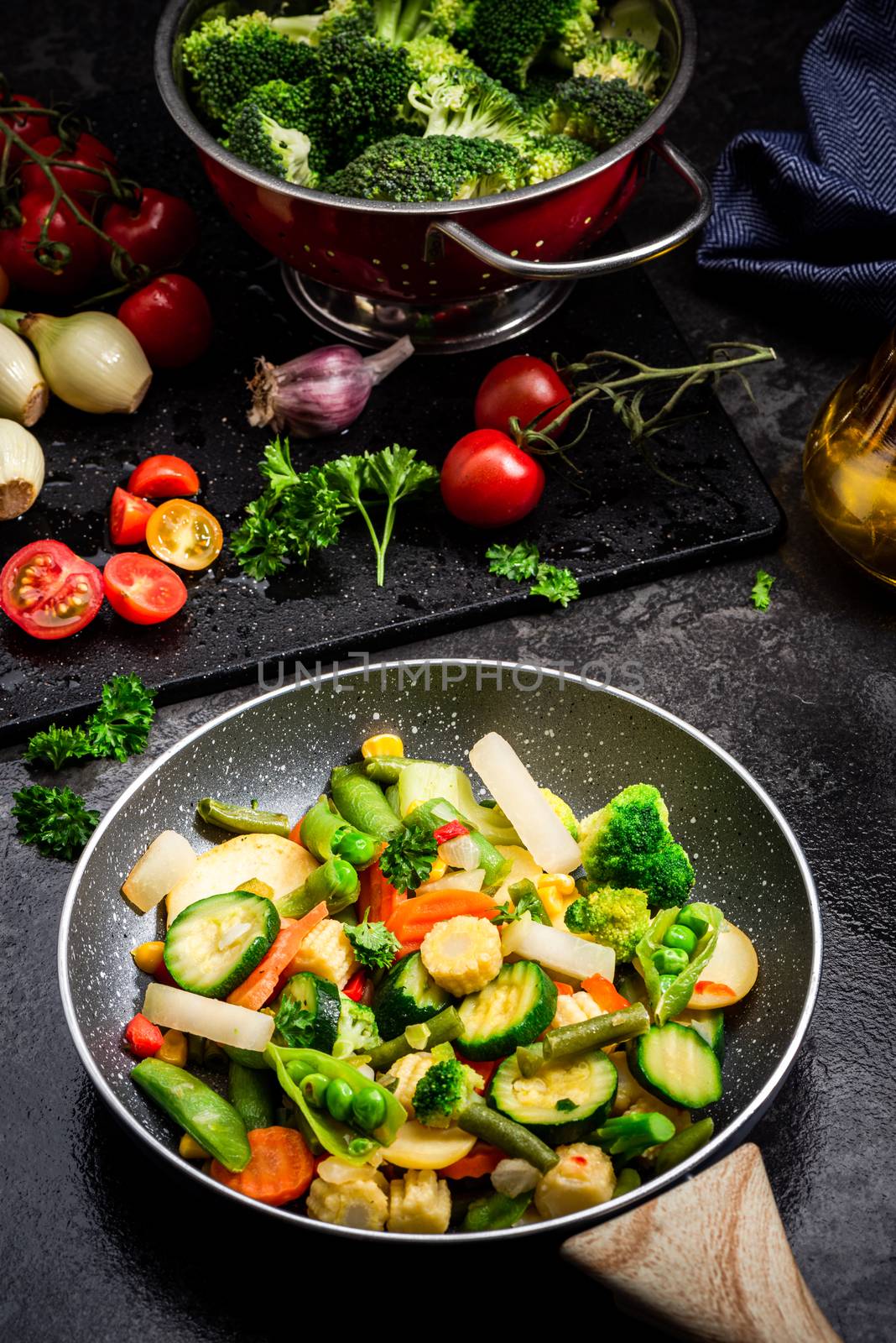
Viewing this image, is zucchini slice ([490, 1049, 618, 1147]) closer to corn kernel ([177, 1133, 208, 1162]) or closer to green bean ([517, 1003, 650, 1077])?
green bean ([517, 1003, 650, 1077])

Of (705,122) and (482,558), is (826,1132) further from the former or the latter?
(705,122)

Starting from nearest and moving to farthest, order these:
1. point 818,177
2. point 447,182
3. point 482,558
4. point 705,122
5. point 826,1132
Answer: point 826,1132
point 447,182
point 482,558
point 818,177
point 705,122

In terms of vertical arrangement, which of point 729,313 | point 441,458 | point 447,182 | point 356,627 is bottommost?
point 356,627

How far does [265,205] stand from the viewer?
6.91 ft

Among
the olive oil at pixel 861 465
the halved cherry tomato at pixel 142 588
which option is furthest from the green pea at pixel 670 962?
the halved cherry tomato at pixel 142 588

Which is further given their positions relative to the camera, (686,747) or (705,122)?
(705,122)

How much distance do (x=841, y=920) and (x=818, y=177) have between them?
1476 millimetres

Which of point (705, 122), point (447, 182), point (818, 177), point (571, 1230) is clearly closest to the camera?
point (571, 1230)

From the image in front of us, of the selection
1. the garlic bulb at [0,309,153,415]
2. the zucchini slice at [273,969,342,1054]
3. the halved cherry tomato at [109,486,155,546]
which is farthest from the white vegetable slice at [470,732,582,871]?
the garlic bulb at [0,309,153,415]

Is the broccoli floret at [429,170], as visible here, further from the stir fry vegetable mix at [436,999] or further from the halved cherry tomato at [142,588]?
the stir fry vegetable mix at [436,999]

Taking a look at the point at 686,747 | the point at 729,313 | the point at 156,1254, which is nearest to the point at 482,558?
the point at 686,747

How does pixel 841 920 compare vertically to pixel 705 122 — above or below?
below

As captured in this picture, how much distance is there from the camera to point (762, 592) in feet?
7.19

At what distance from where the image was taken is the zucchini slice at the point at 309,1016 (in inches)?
58.4
